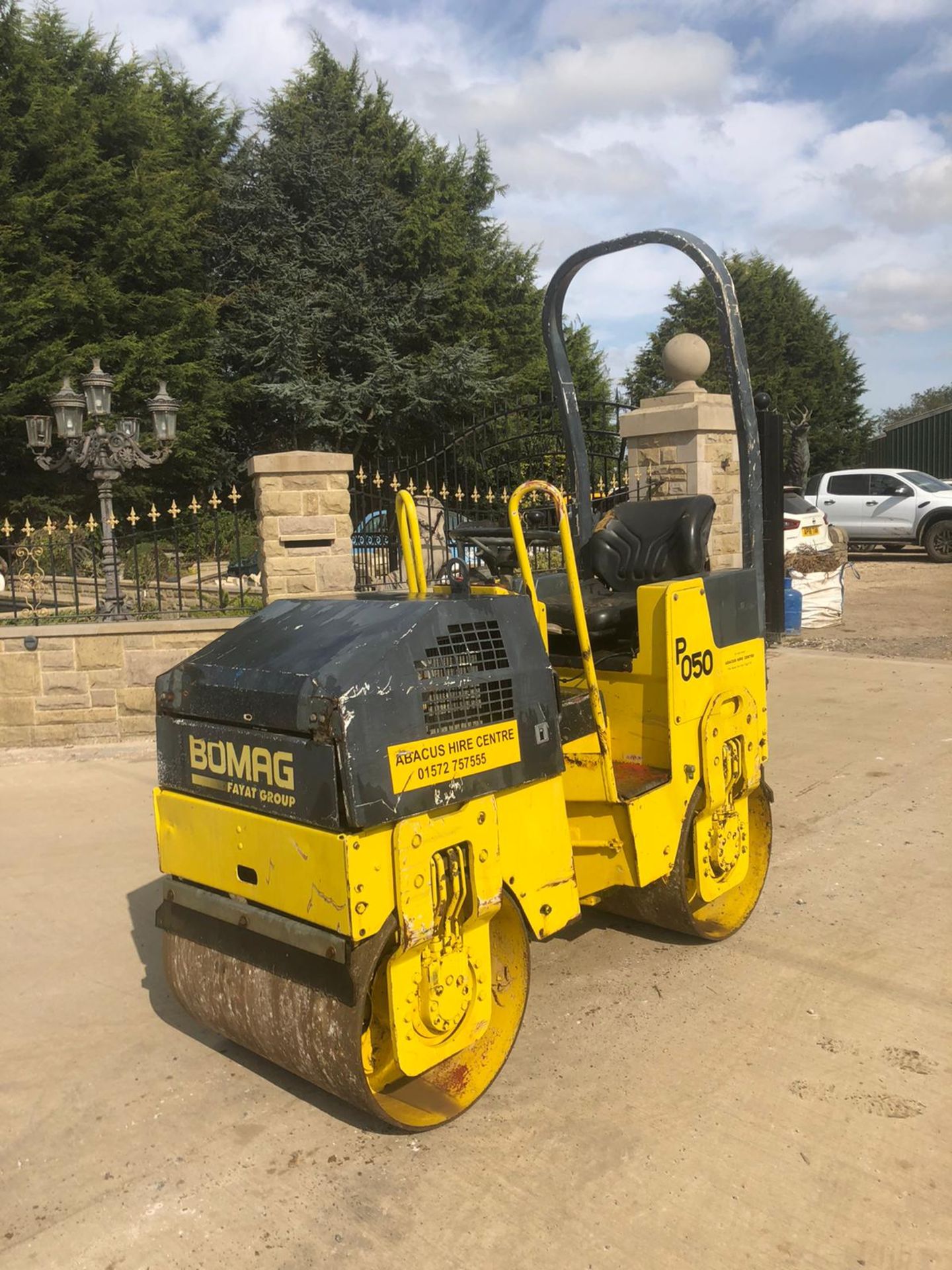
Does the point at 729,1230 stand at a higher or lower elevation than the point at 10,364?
lower

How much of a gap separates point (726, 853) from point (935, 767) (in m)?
2.91

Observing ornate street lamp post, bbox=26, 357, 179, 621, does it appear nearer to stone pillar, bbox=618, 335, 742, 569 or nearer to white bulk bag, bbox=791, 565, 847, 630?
stone pillar, bbox=618, 335, 742, 569

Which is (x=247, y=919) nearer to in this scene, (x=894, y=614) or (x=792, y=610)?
(x=792, y=610)

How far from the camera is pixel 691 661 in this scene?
12.2 feet

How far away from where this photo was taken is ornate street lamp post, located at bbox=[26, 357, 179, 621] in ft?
25.6

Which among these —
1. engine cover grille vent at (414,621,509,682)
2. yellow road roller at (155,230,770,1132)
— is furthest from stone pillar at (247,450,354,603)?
engine cover grille vent at (414,621,509,682)

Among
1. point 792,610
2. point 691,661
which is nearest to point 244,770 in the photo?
point 691,661

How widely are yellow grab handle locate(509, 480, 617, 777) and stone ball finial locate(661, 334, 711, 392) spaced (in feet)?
20.2

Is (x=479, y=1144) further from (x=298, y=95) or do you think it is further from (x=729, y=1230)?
(x=298, y=95)

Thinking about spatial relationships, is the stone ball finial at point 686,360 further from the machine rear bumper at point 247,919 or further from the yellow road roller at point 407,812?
the machine rear bumper at point 247,919

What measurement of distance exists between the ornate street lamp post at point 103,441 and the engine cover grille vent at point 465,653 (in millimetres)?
5519

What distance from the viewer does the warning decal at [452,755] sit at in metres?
2.60

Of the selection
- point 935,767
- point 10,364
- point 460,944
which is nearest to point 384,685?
point 460,944

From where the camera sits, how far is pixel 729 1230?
2426 mm
